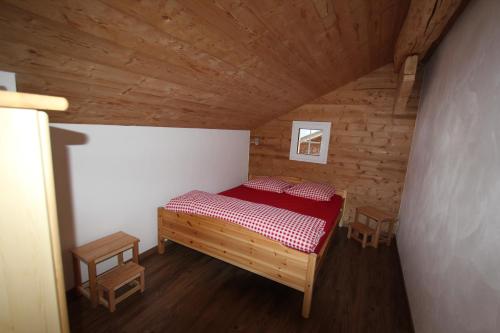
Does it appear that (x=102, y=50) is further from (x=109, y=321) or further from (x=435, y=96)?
(x=435, y=96)

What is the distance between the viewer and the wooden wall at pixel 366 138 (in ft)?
10.8

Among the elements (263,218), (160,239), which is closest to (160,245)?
(160,239)

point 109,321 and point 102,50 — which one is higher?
point 102,50

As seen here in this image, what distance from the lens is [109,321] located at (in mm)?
1709

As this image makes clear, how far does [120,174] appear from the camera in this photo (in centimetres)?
219

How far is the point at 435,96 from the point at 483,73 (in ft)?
3.91

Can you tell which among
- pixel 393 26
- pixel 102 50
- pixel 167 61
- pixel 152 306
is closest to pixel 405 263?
pixel 393 26

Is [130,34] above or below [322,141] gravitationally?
above

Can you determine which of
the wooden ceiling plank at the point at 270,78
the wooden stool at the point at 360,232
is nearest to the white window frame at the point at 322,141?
the wooden ceiling plank at the point at 270,78

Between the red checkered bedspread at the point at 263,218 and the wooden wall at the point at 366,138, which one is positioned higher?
the wooden wall at the point at 366,138

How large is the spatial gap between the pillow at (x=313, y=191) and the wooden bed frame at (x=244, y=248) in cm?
109

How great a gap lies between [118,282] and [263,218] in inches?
50.4

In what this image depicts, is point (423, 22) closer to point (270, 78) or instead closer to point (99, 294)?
point (270, 78)

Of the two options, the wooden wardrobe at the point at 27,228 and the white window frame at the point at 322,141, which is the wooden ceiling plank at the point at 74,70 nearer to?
the wooden wardrobe at the point at 27,228
